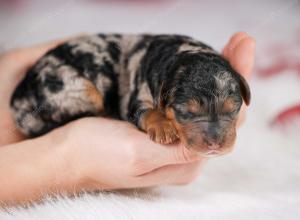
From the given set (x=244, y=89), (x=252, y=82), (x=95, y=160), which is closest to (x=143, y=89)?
(x=95, y=160)

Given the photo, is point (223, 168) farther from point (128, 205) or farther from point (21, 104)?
point (21, 104)

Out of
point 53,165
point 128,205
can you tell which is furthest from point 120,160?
point 53,165

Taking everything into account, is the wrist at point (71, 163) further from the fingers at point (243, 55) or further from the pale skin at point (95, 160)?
the fingers at point (243, 55)

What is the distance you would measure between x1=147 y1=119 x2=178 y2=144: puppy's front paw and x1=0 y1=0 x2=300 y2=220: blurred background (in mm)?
356

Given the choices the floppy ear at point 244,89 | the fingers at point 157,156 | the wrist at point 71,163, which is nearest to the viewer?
the fingers at point 157,156

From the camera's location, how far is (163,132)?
9.10 ft

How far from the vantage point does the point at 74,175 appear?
10.0ft

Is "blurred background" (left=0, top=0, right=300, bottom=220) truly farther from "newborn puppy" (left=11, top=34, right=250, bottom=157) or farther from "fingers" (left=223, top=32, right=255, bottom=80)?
"fingers" (left=223, top=32, right=255, bottom=80)

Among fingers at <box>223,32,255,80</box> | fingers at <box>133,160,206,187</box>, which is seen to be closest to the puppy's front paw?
fingers at <box>133,160,206,187</box>

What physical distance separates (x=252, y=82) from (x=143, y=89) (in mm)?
1406

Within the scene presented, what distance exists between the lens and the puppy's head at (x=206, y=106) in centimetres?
260

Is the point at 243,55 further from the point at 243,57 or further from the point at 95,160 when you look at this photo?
the point at 95,160

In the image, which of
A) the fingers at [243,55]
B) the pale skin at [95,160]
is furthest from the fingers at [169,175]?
the fingers at [243,55]

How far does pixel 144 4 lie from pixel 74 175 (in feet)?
9.03
